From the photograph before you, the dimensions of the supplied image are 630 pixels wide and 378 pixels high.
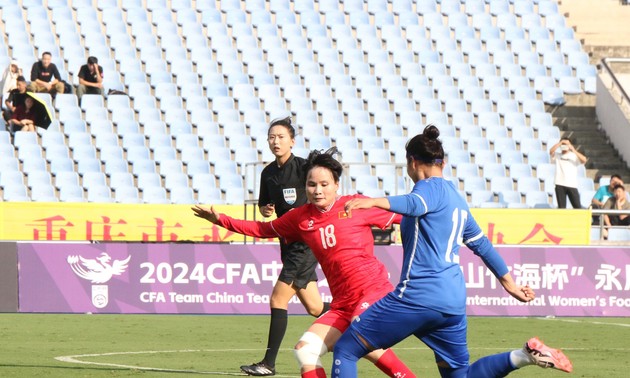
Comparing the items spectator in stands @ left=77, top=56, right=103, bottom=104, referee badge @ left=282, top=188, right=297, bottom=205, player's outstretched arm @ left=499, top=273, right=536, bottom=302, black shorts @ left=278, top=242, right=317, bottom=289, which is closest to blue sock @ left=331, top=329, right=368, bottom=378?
player's outstretched arm @ left=499, top=273, right=536, bottom=302

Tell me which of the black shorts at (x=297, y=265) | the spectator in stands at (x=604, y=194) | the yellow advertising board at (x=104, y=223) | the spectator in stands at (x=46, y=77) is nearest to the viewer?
the black shorts at (x=297, y=265)

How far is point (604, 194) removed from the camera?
76.7 feet

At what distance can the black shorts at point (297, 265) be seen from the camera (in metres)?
10.9

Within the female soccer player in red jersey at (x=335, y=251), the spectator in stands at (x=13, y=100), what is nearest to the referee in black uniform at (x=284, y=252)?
the female soccer player in red jersey at (x=335, y=251)

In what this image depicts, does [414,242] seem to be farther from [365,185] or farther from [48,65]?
[48,65]

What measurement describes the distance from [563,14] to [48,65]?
1395cm

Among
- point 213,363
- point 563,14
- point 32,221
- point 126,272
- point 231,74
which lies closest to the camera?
point 213,363

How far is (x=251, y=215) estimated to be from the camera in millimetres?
21891

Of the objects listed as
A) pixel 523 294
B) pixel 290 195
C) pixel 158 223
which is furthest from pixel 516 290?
pixel 158 223

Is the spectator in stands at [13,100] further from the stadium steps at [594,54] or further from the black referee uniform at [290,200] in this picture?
the black referee uniform at [290,200]

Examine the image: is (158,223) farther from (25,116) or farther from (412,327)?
(412,327)

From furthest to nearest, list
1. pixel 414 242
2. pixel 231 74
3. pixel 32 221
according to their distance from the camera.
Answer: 1. pixel 231 74
2. pixel 32 221
3. pixel 414 242

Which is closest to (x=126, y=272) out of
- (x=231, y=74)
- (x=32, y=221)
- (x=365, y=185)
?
(x=32, y=221)

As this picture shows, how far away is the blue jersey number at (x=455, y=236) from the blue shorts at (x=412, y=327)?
1.09ft
